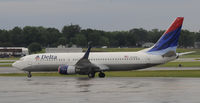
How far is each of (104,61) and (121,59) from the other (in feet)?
6.26

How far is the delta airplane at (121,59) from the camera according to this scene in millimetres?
43656

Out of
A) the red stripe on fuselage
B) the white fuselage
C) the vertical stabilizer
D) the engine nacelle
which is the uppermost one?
the red stripe on fuselage

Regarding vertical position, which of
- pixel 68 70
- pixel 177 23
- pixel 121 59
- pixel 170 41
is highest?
pixel 177 23

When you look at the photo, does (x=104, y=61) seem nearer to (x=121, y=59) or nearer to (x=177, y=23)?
(x=121, y=59)

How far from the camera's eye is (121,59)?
44938 mm

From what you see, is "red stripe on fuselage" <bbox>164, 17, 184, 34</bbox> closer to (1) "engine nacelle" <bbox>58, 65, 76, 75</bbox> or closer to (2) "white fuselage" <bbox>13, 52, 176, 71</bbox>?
(2) "white fuselage" <bbox>13, 52, 176, 71</bbox>

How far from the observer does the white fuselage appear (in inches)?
1751

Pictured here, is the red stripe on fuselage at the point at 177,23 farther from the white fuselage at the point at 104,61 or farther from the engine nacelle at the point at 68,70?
the engine nacelle at the point at 68,70

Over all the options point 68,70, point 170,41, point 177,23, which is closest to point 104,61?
point 68,70

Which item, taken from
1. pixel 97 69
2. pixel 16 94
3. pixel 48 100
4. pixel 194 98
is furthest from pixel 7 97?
pixel 97 69

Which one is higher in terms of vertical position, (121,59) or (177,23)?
(177,23)

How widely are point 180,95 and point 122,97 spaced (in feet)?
11.9

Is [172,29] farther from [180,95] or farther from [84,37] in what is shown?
[84,37]

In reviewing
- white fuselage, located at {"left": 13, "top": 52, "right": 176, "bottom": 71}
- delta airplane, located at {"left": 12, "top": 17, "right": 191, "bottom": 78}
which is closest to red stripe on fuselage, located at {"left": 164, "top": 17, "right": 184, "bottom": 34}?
delta airplane, located at {"left": 12, "top": 17, "right": 191, "bottom": 78}
